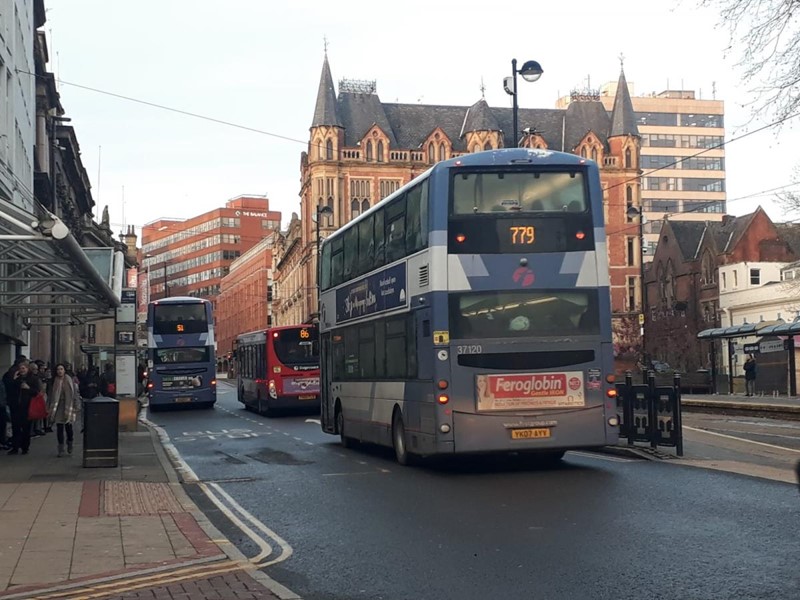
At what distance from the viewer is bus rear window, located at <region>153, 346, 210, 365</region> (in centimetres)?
4062

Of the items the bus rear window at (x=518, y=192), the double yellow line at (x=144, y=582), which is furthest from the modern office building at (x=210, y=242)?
the double yellow line at (x=144, y=582)

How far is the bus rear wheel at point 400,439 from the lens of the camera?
17078 millimetres

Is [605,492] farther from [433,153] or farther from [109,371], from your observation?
[433,153]

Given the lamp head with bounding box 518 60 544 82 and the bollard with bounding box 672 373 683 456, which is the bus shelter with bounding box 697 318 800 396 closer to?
the lamp head with bounding box 518 60 544 82

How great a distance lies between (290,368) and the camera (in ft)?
114

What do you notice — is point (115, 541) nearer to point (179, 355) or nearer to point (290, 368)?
point (290, 368)

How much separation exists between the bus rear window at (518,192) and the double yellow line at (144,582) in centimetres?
777

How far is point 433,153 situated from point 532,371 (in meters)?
82.8

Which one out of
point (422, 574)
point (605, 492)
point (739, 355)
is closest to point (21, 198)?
point (605, 492)

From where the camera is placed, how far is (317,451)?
68.5 feet

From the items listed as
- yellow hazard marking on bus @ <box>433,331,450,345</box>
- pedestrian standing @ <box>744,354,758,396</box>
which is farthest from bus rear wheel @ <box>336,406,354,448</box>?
pedestrian standing @ <box>744,354,758,396</box>

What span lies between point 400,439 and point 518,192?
14.8ft

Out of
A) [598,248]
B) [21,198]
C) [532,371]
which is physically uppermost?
[21,198]

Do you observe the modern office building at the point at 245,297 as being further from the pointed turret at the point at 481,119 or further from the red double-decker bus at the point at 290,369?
the red double-decker bus at the point at 290,369
